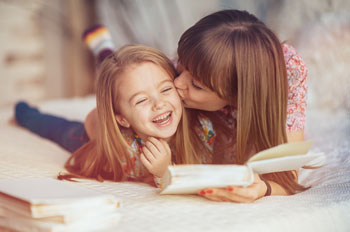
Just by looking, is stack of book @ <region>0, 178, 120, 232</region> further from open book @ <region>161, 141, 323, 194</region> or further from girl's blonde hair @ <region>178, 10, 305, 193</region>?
girl's blonde hair @ <region>178, 10, 305, 193</region>

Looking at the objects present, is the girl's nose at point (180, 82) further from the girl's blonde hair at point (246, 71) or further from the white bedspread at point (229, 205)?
the white bedspread at point (229, 205)

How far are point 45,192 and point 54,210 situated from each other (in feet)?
0.25

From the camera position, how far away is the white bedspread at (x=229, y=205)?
34.2 inches

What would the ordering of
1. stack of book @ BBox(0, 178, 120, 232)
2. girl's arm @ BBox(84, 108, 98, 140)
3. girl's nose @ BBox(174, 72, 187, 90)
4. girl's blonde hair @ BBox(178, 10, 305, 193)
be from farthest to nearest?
1. girl's arm @ BBox(84, 108, 98, 140)
2. girl's nose @ BBox(174, 72, 187, 90)
3. girl's blonde hair @ BBox(178, 10, 305, 193)
4. stack of book @ BBox(0, 178, 120, 232)

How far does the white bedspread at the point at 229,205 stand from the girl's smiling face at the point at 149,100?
0.54 feet

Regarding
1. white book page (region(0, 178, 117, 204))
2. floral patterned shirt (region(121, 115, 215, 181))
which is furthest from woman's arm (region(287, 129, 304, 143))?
white book page (region(0, 178, 117, 204))

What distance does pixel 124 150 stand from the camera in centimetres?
125

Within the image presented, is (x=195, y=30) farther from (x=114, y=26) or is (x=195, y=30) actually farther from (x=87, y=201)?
(x=114, y=26)

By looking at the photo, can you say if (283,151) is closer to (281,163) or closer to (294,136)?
(281,163)

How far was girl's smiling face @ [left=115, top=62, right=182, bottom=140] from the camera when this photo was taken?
1153mm

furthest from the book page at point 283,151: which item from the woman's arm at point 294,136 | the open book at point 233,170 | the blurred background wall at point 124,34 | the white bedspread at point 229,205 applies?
the blurred background wall at point 124,34

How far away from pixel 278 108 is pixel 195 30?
28cm

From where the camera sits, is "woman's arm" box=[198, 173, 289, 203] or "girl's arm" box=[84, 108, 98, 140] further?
"girl's arm" box=[84, 108, 98, 140]

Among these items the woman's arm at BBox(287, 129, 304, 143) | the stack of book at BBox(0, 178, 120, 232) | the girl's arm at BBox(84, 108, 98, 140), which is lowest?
the stack of book at BBox(0, 178, 120, 232)
